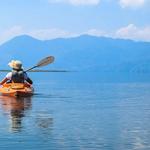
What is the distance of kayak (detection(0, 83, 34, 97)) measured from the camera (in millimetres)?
39938

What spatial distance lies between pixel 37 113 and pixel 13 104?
19.4 feet

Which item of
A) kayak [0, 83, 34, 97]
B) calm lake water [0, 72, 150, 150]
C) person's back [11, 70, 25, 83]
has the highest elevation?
person's back [11, 70, 25, 83]

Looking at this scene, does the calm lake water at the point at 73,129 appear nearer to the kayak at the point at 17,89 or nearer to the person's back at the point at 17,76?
the kayak at the point at 17,89

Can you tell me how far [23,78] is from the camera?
40750 mm

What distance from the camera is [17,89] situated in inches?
1583

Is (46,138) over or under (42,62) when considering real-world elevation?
→ under

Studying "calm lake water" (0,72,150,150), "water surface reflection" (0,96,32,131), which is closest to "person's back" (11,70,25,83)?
"water surface reflection" (0,96,32,131)

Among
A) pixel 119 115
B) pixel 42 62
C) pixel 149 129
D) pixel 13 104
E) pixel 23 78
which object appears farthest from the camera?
pixel 42 62

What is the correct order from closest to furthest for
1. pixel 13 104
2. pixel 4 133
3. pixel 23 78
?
pixel 4 133
pixel 13 104
pixel 23 78

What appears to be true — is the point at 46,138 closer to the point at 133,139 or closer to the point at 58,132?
the point at 58,132

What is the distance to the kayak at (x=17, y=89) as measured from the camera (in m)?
39.9

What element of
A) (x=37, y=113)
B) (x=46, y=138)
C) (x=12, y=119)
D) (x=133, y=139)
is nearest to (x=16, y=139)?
(x=46, y=138)

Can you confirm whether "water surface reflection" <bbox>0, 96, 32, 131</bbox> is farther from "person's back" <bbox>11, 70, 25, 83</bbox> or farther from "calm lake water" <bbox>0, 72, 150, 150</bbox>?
"person's back" <bbox>11, 70, 25, 83</bbox>

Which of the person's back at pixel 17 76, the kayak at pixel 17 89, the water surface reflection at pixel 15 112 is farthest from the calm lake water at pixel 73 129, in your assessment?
the person's back at pixel 17 76
